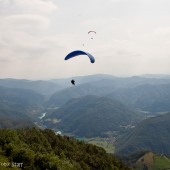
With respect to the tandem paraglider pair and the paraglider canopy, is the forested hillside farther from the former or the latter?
the paraglider canopy

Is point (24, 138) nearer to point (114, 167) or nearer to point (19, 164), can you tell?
point (114, 167)

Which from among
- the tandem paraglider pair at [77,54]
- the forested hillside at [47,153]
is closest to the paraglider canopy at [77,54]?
the tandem paraglider pair at [77,54]

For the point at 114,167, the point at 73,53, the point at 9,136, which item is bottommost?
the point at 114,167

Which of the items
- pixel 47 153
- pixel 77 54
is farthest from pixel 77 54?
pixel 47 153

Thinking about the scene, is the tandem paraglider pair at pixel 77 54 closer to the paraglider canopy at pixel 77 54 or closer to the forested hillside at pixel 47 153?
the paraglider canopy at pixel 77 54

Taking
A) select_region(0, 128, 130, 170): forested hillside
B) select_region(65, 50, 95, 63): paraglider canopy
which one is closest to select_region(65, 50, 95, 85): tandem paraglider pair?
select_region(65, 50, 95, 63): paraglider canopy

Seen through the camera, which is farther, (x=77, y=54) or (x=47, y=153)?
(x=47, y=153)

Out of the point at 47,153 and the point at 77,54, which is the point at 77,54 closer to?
the point at 77,54

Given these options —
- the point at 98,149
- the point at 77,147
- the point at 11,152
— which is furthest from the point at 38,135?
the point at 11,152
